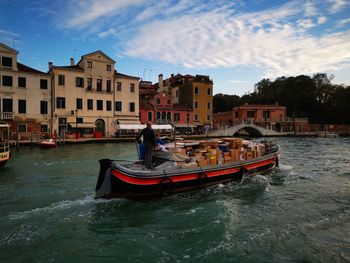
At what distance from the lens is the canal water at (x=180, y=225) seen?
5586 mm

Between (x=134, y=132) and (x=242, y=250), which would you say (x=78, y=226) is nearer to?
(x=242, y=250)

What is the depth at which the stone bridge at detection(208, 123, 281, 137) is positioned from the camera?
46.0 meters

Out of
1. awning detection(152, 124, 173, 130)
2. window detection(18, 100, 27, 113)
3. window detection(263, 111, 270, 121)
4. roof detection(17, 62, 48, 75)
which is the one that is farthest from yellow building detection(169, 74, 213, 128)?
window detection(18, 100, 27, 113)

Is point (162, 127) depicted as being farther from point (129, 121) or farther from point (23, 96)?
point (23, 96)

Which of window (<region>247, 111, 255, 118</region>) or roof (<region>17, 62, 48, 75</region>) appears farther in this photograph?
window (<region>247, 111, 255, 118</region>)

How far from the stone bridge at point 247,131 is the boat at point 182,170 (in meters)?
32.6

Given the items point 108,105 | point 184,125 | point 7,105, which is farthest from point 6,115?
point 184,125

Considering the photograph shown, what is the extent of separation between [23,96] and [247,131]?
122 ft

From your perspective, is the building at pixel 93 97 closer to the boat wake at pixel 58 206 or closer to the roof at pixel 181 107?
the roof at pixel 181 107

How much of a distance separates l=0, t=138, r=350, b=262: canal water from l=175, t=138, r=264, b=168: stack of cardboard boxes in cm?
96

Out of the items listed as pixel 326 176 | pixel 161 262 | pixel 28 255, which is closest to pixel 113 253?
pixel 161 262

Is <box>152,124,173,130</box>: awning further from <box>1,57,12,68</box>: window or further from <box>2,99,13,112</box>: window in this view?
<box>1,57,12,68</box>: window

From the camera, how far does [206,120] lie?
49656 millimetres

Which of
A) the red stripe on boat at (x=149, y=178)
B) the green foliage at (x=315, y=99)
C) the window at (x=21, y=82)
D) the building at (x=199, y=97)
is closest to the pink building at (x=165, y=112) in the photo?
the building at (x=199, y=97)
